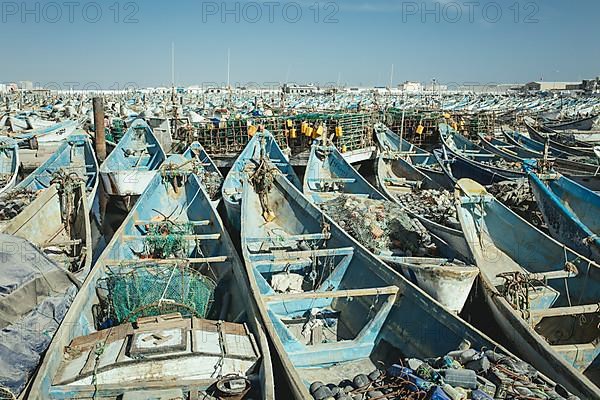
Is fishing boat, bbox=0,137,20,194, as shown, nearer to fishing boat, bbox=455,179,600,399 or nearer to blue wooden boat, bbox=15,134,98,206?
blue wooden boat, bbox=15,134,98,206

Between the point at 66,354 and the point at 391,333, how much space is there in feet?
14.5

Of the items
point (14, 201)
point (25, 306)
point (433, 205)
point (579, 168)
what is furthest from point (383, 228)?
point (579, 168)

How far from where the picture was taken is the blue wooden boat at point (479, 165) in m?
16.7

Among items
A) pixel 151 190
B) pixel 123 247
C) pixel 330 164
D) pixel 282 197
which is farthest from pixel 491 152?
pixel 123 247

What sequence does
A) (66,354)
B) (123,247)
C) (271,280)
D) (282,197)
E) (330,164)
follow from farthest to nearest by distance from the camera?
(330,164) → (282,197) → (123,247) → (271,280) → (66,354)

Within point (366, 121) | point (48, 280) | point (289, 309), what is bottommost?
point (289, 309)

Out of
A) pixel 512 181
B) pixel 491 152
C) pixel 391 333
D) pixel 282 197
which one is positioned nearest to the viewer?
pixel 391 333

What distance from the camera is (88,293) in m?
7.43

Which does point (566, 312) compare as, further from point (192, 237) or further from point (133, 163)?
point (133, 163)

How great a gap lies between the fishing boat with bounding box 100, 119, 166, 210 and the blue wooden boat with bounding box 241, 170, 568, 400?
5.52 m

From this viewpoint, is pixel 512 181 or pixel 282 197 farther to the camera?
pixel 512 181

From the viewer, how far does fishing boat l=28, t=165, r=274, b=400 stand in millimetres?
5555

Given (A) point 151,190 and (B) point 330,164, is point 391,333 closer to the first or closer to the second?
(A) point 151,190

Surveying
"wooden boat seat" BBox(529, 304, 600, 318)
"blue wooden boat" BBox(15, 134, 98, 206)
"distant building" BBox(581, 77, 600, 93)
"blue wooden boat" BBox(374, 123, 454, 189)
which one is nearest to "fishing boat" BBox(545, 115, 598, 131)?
"blue wooden boat" BBox(374, 123, 454, 189)
